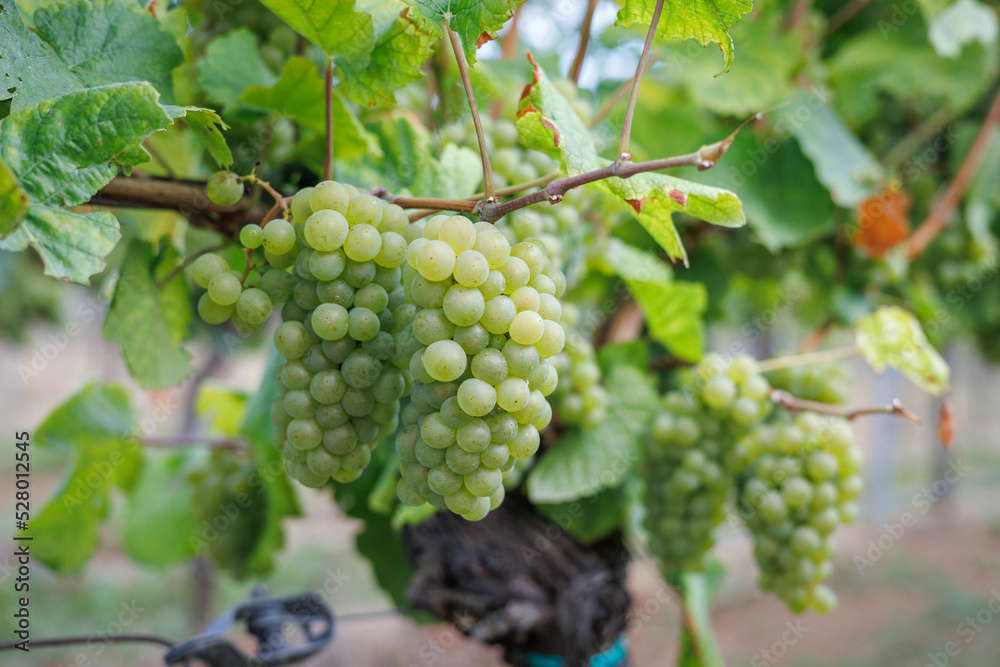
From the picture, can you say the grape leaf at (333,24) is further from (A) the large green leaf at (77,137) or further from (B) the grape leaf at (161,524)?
(B) the grape leaf at (161,524)

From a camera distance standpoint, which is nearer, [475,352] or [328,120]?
[475,352]

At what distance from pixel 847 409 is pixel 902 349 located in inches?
5.8

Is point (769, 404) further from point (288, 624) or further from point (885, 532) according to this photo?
point (885, 532)

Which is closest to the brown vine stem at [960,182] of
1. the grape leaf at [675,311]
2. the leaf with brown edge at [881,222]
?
the leaf with brown edge at [881,222]

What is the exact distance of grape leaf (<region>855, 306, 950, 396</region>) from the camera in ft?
2.87

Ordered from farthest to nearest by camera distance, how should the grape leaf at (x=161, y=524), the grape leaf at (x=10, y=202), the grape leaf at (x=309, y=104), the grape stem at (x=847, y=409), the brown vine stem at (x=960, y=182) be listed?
the brown vine stem at (x=960, y=182) < the grape leaf at (x=161, y=524) < the grape stem at (x=847, y=409) < the grape leaf at (x=309, y=104) < the grape leaf at (x=10, y=202)

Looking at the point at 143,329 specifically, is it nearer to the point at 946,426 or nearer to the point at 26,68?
the point at 26,68

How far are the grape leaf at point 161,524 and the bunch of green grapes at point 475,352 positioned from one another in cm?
93

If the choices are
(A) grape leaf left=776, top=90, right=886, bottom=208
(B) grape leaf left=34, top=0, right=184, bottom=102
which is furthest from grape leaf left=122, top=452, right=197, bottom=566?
(A) grape leaf left=776, top=90, right=886, bottom=208

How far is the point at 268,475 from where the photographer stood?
3.34 feet

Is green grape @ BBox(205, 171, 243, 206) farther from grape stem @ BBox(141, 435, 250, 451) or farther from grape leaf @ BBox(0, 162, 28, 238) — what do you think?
grape stem @ BBox(141, 435, 250, 451)

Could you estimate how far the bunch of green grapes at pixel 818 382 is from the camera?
0.96 metres

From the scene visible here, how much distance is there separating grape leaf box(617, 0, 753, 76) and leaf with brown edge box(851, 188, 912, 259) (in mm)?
888

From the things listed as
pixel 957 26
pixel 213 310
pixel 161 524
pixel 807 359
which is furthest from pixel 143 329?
pixel 957 26
